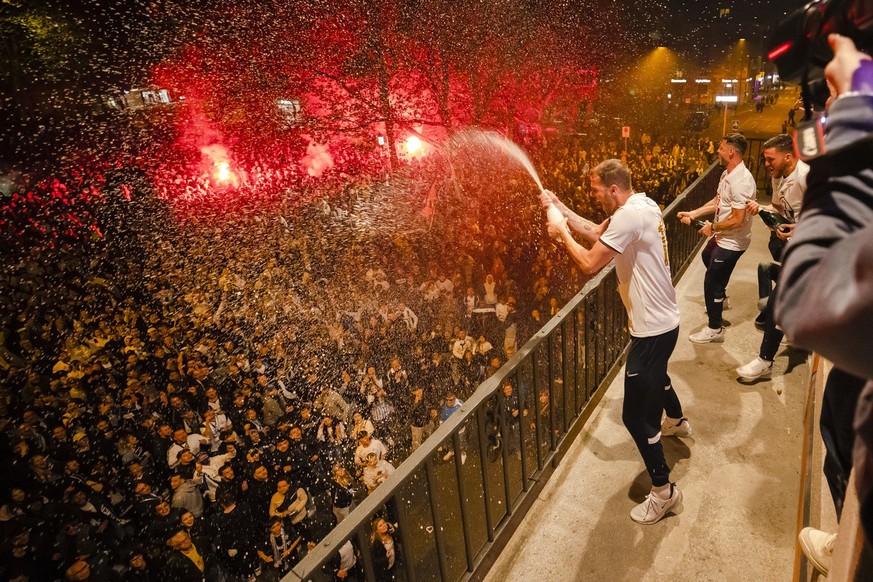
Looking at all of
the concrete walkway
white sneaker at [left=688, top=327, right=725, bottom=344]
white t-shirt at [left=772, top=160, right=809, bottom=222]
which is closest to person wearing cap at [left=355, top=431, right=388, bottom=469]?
the concrete walkway

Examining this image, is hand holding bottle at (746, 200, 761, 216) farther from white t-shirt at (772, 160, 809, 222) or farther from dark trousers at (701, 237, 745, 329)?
dark trousers at (701, 237, 745, 329)

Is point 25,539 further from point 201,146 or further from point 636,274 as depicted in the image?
point 201,146

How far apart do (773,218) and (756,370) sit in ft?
4.51

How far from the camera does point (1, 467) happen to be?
5180mm

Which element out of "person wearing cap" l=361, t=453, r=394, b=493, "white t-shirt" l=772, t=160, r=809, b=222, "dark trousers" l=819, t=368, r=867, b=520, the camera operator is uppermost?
the camera operator

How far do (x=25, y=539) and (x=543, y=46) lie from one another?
88.2 feet

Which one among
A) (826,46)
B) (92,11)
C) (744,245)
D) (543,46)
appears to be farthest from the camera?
(543,46)

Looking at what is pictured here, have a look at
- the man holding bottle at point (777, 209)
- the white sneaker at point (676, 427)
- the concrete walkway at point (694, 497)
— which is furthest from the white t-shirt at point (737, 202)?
the white sneaker at point (676, 427)

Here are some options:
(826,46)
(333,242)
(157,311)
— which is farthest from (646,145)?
(826,46)

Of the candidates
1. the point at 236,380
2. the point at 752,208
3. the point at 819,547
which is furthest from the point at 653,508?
the point at 236,380

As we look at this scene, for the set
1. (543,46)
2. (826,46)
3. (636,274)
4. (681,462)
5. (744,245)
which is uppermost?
(543,46)

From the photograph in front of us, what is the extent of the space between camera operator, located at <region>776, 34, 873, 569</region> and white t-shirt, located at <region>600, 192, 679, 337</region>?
1733 mm

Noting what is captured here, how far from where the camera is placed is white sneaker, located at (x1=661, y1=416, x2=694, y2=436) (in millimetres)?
3334

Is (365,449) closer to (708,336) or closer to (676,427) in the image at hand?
(676,427)
